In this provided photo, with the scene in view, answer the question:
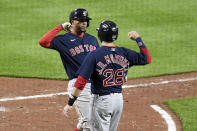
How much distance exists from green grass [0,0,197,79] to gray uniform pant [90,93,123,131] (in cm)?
521

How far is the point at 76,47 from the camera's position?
657 cm

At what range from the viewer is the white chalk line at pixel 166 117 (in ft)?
24.8

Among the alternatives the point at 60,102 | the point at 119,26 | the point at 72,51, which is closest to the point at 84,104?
the point at 72,51

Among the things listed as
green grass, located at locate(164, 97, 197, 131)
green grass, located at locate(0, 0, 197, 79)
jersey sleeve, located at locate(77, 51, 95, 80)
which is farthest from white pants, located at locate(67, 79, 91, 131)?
green grass, located at locate(0, 0, 197, 79)

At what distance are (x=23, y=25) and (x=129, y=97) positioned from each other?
23.9ft

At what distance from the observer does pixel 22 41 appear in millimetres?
13656

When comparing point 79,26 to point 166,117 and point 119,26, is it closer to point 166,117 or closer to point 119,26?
point 166,117

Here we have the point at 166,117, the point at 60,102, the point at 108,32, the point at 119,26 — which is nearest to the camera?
the point at 108,32

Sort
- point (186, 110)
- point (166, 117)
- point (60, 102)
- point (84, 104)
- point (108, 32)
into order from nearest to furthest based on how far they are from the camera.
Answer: point (108, 32)
point (84, 104)
point (166, 117)
point (186, 110)
point (60, 102)

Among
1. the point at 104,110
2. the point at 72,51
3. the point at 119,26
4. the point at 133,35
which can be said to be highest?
the point at 133,35

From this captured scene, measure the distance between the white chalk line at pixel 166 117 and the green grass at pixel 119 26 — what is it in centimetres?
240

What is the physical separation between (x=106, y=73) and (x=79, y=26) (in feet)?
4.63

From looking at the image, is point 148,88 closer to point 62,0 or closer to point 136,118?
point 136,118

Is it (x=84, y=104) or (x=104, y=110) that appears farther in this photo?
(x=84, y=104)
